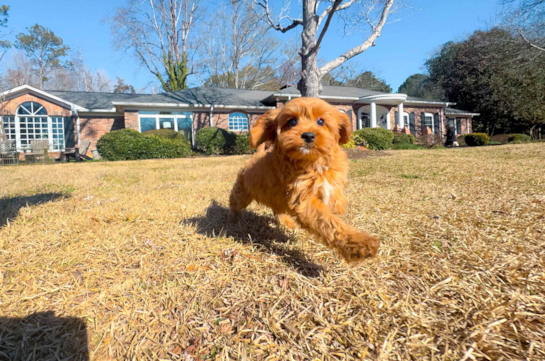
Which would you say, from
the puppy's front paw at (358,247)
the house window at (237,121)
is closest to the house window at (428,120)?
the house window at (237,121)

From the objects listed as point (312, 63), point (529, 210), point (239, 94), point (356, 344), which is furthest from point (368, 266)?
point (239, 94)

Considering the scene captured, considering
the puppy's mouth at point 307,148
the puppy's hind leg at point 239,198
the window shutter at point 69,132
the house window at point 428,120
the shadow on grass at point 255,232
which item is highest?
the house window at point 428,120

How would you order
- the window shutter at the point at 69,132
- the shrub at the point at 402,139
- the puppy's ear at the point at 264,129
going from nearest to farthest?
the puppy's ear at the point at 264,129 → the shrub at the point at 402,139 → the window shutter at the point at 69,132

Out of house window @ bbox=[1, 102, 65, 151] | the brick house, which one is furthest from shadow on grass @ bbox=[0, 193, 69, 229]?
house window @ bbox=[1, 102, 65, 151]

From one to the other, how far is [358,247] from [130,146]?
56.0ft

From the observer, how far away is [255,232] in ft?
9.43

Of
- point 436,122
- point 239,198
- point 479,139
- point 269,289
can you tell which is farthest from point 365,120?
point 269,289

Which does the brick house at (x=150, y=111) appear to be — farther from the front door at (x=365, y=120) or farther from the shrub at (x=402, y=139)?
the shrub at (x=402, y=139)

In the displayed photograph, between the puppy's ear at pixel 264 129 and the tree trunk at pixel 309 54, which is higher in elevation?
the tree trunk at pixel 309 54

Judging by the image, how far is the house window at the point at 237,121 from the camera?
23.5 meters

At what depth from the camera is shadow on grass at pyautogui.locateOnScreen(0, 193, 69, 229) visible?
329 cm

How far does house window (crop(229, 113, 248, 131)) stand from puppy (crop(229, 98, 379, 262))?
21.5 metres

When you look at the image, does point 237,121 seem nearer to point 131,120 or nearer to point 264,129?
point 131,120

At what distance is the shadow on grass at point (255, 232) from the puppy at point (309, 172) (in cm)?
30
